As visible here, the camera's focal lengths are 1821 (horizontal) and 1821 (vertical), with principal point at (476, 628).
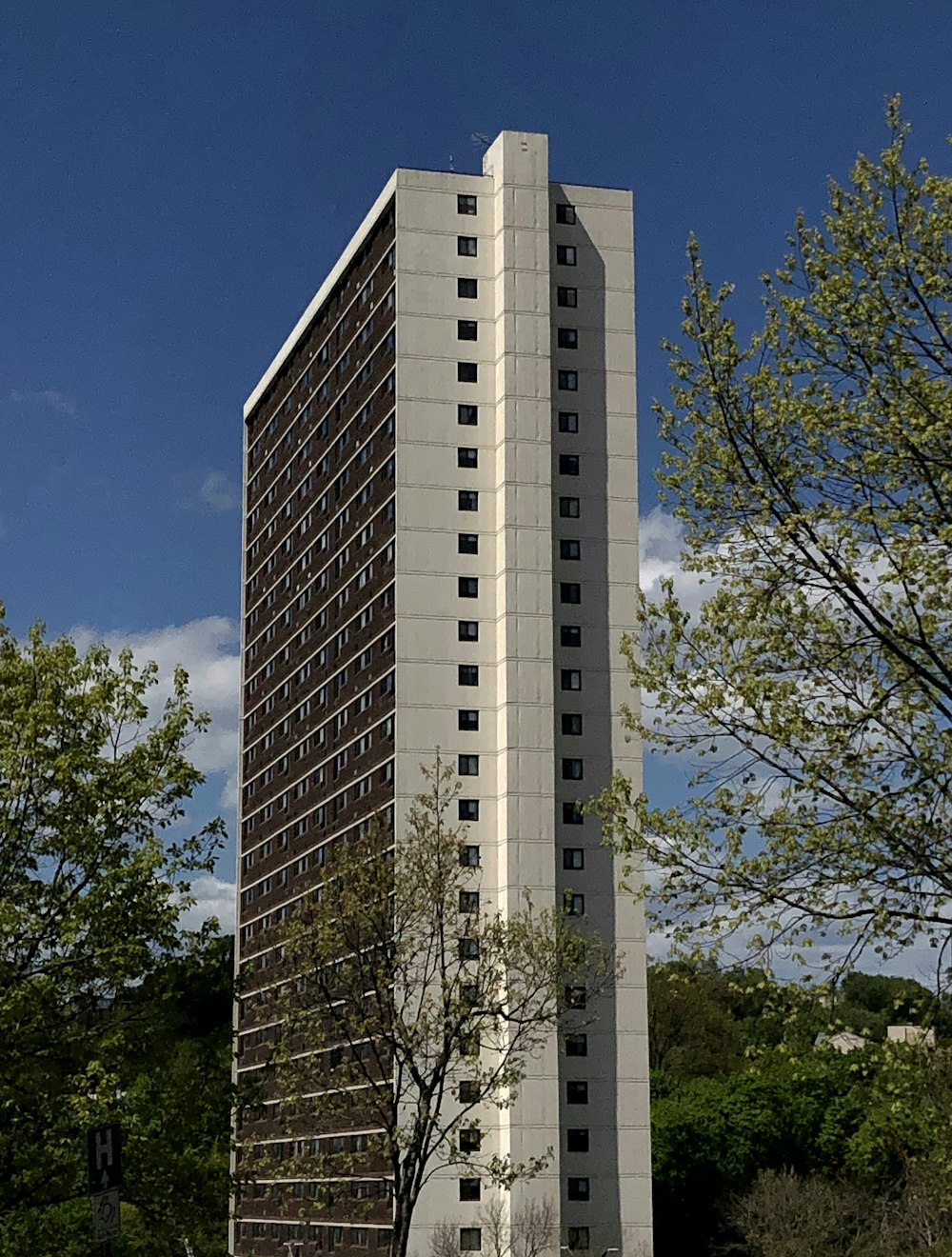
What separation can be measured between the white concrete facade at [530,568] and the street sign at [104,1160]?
2557 inches

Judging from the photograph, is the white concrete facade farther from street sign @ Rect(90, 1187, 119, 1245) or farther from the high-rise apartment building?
street sign @ Rect(90, 1187, 119, 1245)

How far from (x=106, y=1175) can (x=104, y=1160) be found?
18 cm

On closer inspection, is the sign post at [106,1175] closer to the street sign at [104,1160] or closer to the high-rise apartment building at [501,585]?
the street sign at [104,1160]

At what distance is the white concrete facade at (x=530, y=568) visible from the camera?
8719cm

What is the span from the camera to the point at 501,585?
92.7 metres

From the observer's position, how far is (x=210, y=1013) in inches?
5148

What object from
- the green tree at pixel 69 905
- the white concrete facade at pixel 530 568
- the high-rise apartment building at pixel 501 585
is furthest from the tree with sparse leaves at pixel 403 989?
the high-rise apartment building at pixel 501 585

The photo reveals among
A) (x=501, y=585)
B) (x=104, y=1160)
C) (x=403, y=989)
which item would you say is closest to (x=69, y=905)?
(x=104, y=1160)

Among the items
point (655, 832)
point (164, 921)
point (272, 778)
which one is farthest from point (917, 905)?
point (272, 778)

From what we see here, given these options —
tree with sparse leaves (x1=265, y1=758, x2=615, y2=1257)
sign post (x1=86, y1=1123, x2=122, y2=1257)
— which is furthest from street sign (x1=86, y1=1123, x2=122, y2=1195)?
tree with sparse leaves (x1=265, y1=758, x2=615, y2=1257)

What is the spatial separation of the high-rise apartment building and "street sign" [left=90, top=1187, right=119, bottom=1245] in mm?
64910

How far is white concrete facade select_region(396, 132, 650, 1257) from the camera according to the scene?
286 feet

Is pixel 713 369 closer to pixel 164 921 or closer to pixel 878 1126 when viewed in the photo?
pixel 164 921

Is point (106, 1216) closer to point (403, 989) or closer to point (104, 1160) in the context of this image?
point (104, 1160)
